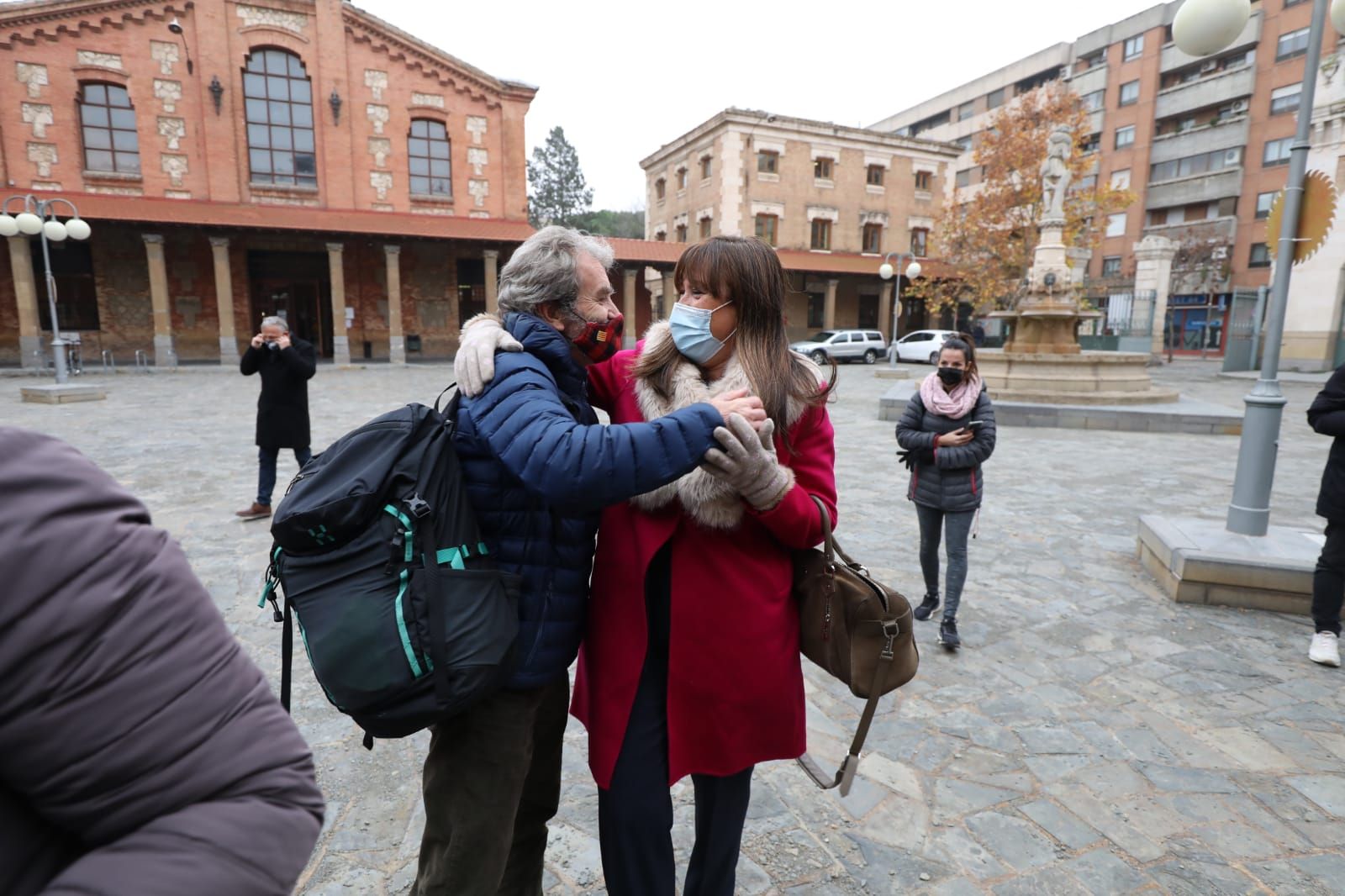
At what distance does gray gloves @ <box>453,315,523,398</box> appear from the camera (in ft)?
5.33

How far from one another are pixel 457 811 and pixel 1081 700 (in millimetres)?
3287

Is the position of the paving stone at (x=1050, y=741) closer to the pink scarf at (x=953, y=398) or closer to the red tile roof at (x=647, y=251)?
the pink scarf at (x=953, y=398)

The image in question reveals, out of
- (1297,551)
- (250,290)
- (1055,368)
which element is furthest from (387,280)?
(1297,551)

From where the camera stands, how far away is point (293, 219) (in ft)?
78.1

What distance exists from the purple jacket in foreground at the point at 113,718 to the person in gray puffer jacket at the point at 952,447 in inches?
153

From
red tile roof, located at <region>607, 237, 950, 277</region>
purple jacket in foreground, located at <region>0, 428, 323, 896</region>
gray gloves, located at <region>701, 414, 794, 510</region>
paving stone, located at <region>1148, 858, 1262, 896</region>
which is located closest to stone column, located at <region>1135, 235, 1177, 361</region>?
red tile roof, located at <region>607, 237, 950, 277</region>

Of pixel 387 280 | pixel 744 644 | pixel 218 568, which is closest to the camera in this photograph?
pixel 744 644

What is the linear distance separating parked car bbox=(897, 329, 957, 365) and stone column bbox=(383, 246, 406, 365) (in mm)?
19554

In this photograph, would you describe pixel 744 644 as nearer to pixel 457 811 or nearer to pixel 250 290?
pixel 457 811

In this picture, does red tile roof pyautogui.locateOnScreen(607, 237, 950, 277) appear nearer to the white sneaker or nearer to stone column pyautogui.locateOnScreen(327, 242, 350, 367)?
stone column pyautogui.locateOnScreen(327, 242, 350, 367)

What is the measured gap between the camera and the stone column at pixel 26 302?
20.7 metres

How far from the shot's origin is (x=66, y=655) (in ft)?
2.26

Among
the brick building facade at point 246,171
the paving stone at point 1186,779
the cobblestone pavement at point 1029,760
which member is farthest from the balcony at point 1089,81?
the paving stone at point 1186,779

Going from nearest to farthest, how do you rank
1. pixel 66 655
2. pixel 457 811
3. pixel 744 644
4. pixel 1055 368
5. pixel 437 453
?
pixel 66 655 < pixel 437 453 < pixel 457 811 < pixel 744 644 < pixel 1055 368
